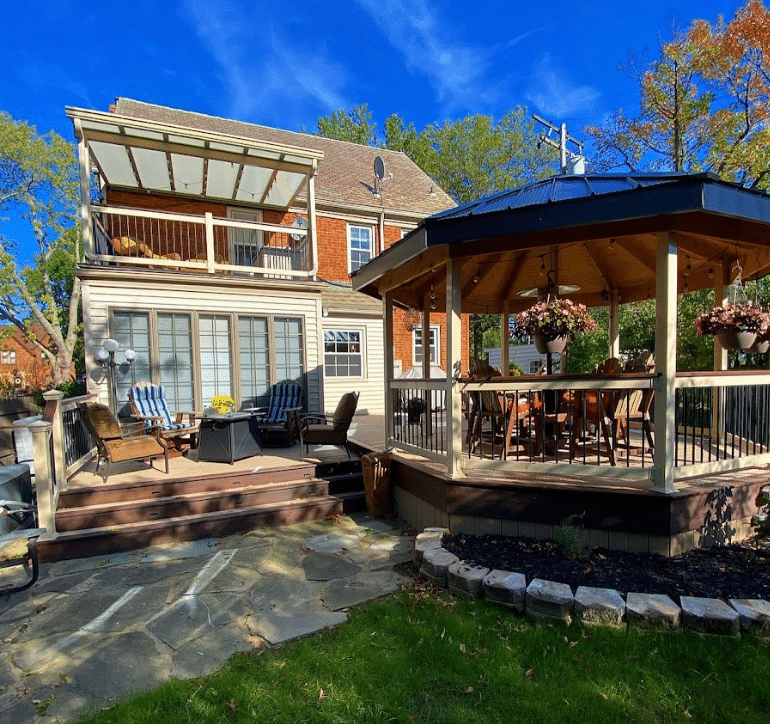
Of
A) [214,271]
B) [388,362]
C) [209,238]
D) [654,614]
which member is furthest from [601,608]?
[209,238]

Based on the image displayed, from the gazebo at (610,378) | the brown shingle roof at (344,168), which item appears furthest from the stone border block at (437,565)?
the brown shingle roof at (344,168)

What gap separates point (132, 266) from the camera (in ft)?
26.3

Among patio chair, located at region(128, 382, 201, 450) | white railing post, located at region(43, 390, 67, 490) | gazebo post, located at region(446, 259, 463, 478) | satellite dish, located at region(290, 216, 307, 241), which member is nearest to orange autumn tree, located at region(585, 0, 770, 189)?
satellite dish, located at region(290, 216, 307, 241)

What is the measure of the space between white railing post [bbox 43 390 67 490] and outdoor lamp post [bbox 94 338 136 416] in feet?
7.37

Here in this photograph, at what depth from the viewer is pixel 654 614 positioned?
2.62m

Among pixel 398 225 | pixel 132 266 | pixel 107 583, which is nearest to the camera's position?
pixel 107 583

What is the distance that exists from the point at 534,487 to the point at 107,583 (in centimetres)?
366

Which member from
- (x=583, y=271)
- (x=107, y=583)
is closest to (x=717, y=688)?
(x=107, y=583)

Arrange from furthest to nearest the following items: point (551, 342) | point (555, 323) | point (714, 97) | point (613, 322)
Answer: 1. point (714, 97)
2. point (613, 322)
3. point (551, 342)
4. point (555, 323)

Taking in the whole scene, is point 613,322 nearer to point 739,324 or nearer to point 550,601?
point 739,324

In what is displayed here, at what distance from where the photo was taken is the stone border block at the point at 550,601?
2.76m

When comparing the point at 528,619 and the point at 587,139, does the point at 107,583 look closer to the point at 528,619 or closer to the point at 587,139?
the point at 528,619

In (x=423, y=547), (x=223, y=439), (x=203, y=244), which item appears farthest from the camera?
(x=203, y=244)

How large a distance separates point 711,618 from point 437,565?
5.58 ft
